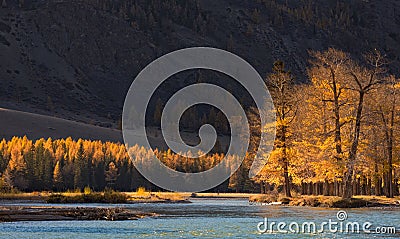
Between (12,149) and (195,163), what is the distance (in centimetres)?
4669

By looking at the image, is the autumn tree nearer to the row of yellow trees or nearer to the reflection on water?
the row of yellow trees

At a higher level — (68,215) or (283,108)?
(283,108)

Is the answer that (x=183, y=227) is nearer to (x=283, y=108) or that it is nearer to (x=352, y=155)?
(x=352, y=155)

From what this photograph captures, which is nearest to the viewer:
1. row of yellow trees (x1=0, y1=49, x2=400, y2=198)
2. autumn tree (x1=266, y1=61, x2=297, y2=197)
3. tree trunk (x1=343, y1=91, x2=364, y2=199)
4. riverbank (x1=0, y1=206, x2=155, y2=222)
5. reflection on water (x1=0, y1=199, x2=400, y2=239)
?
reflection on water (x1=0, y1=199, x2=400, y2=239)

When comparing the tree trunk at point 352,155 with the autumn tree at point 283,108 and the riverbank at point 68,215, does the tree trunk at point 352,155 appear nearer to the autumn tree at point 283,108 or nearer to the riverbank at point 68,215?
the autumn tree at point 283,108

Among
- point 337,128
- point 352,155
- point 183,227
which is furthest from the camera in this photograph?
point 337,128

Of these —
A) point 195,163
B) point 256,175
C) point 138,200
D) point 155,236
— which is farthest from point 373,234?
point 195,163

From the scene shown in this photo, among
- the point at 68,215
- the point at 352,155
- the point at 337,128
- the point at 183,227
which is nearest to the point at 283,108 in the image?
the point at 337,128

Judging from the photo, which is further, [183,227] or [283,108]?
[283,108]

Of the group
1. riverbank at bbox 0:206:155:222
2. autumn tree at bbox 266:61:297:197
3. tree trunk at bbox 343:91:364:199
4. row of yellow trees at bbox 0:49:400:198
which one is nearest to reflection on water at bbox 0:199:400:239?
riverbank at bbox 0:206:155:222

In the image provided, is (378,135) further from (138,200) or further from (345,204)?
(138,200)

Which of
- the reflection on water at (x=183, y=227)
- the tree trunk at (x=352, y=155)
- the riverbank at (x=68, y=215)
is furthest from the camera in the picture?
the tree trunk at (x=352, y=155)

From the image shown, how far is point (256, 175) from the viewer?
8775cm

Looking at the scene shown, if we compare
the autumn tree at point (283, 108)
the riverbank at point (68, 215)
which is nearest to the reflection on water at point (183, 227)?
the riverbank at point (68, 215)
